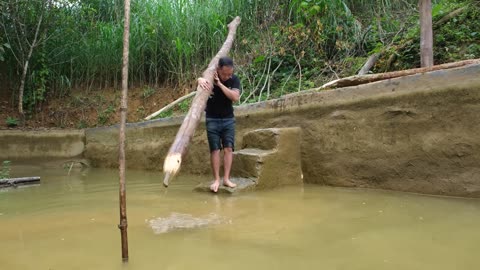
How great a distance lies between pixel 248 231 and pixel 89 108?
7159 mm

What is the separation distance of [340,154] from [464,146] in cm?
119

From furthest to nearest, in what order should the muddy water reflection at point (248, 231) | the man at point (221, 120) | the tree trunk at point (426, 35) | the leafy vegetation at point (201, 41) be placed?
the leafy vegetation at point (201, 41) < the tree trunk at point (426, 35) < the man at point (221, 120) < the muddy water reflection at point (248, 231)

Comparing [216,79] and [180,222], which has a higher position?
[216,79]

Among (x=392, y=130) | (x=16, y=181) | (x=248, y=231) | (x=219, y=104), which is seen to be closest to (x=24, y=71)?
(x=16, y=181)

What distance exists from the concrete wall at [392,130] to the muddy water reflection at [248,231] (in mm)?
241

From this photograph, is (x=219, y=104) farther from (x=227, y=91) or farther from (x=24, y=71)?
(x=24, y=71)

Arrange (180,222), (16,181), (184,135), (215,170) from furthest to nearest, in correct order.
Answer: (16,181), (215,170), (184,135), (180,222)

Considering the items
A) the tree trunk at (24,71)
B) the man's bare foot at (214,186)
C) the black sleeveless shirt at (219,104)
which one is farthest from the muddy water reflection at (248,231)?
the tree trunk at (24,71)

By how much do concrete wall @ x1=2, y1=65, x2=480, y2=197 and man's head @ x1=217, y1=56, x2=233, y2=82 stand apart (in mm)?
975

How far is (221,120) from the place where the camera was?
453 centimetres

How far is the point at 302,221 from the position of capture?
2.95 m

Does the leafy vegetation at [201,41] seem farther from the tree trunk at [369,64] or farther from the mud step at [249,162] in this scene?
the mud step at [249,162]

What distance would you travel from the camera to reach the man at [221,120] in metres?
4.39

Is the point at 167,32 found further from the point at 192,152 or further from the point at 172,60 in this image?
the point at 192,152
